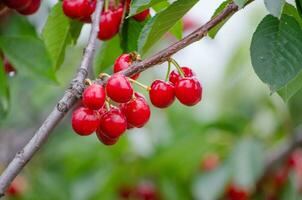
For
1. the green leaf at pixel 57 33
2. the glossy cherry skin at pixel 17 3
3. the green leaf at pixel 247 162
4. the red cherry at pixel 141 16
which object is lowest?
the green leaf at pixel 247 162

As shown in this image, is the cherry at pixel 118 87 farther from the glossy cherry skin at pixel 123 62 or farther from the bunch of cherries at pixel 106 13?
the bunch of cherries at pixel 106 13

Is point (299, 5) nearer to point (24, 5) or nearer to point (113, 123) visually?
point (113, 123)

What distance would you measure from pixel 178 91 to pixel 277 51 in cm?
18

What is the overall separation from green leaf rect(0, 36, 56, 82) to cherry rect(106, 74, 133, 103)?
2.02 ft

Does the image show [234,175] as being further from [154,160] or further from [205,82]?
[205,82]

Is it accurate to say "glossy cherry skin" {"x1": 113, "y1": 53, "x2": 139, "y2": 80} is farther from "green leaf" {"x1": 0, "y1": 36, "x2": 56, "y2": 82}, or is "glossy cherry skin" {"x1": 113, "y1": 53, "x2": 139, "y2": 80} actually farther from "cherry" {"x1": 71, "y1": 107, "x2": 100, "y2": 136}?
"green leaf" {"x1": 0, "y1": 36, "x2": 56, "y2": 82}

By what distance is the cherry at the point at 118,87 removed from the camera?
1216 mm

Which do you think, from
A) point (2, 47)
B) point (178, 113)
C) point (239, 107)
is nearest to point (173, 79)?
point (2, 47)

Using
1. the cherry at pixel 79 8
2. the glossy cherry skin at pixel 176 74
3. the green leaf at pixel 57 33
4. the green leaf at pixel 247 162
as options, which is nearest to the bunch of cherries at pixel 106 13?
the cherry at pixel 79 8

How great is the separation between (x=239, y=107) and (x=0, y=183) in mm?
2827

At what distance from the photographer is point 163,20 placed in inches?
51.5

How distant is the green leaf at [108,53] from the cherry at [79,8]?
15cm

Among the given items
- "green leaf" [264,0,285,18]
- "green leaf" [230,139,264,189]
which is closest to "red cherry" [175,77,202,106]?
"green leaf" [264,0,285,18]

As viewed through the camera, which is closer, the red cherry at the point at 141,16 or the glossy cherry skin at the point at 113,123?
the glossy cherry skin at the point at 113,123
